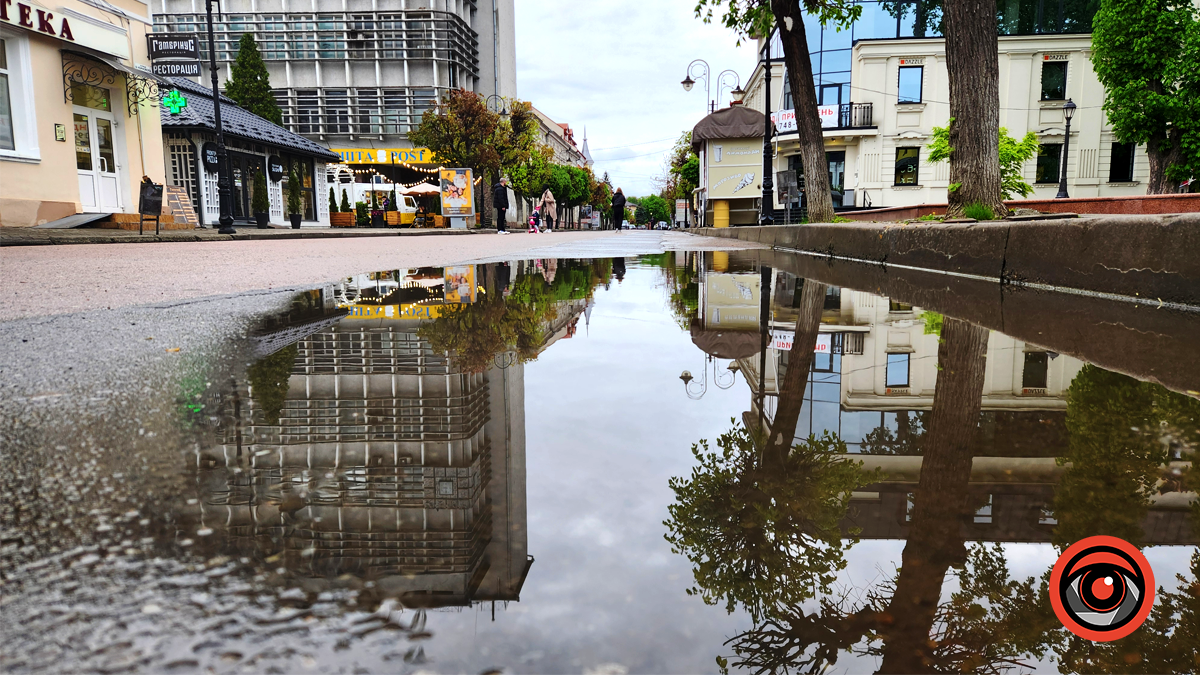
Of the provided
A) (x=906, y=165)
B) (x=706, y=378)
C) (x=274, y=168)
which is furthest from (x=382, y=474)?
(x=906, y=165)

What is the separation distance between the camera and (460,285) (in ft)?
20.0

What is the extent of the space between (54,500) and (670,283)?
5.87m

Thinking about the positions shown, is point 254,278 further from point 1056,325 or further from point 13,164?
point 13,164

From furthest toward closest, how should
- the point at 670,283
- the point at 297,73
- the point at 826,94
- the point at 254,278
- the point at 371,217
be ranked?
the point at 297,73
the point at 371,217
the point at 826,94
the point at 670,283
the point at 254,278

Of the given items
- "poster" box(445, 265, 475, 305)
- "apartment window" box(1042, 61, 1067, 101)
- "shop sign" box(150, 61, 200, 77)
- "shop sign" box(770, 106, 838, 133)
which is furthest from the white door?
"apartment window" box(1042, 61, 1067, 101)

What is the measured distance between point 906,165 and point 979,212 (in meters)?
26.8

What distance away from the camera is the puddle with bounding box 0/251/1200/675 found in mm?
903

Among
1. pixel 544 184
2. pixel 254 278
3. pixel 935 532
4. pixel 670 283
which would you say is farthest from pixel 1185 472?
pixel 544 184

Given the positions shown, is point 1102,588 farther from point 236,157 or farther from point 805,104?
point 236,157

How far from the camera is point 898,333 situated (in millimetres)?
3643

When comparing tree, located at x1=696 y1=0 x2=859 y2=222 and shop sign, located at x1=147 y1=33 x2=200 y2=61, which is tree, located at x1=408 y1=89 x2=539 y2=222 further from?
tree, located at x1=696 y1=0 x2=859 y2=222

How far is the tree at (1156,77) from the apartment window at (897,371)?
89.0 ft

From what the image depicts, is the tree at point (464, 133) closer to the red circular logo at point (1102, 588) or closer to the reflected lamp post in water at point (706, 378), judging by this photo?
the reflected lamp post in water at point (706, 378)

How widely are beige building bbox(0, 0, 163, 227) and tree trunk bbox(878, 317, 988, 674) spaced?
17755 millimetres
